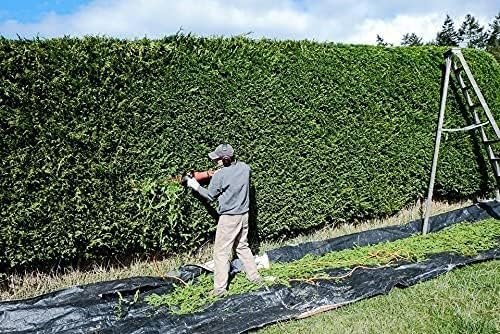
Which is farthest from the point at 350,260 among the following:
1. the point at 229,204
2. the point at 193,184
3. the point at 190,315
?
the point at 190,315

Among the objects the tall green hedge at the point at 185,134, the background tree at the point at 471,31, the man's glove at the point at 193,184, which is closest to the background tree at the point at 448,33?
the background tree at the point at 471,31

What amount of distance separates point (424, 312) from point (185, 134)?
3236mm

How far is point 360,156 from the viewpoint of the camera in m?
7.87

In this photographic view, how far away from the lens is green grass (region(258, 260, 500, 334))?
Answer: 4332 millimetres

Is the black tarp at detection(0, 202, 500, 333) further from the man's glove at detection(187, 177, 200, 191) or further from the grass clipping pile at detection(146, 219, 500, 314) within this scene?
the man's glove at detection(187, 177, 200, 191)

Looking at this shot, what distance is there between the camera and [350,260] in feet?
20.3

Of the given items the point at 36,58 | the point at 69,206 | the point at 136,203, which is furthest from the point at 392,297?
the point at 36,58

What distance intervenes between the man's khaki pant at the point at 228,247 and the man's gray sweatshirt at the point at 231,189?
3.8 inches

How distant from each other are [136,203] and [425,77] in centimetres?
539

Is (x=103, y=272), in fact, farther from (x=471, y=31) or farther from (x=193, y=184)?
(x=471, y=31)

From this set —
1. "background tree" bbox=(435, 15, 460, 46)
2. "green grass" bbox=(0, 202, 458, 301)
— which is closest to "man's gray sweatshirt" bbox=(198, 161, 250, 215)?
"green grass" bbox=(0, 202, 458, 301)

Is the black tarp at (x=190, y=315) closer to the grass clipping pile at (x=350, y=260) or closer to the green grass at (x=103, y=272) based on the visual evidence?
the grass clipping pile at (x=350, y=260)

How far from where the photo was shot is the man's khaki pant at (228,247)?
534 centimetres

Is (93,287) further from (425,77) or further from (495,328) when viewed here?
(425,77)
